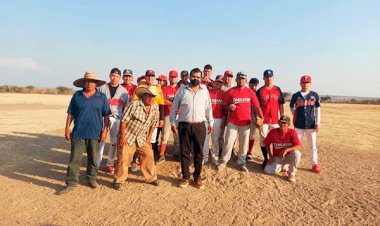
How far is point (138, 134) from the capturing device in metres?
5.48

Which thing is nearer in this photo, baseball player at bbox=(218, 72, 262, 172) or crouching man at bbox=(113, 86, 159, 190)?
crouching man at bbox=(113, 86, 159, 190)

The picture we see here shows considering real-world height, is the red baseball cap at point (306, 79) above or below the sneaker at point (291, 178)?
above

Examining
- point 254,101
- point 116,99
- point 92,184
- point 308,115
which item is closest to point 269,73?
point 254,101

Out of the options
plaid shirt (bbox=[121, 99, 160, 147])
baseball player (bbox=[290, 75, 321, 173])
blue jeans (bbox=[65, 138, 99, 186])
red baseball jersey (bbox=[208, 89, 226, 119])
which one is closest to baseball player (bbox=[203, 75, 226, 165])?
red baseball jersey (bbox=[208, 89, 226, 119])

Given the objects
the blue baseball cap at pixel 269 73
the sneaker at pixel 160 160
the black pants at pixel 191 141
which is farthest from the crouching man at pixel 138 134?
the blue baseball cap at pixel 269 73

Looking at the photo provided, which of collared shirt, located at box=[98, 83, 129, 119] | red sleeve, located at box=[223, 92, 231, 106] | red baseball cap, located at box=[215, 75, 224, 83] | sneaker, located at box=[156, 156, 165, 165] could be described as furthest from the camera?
red baseball cap, located at box=[215, 75, 224, 83]

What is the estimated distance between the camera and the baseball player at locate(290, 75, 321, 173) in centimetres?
663

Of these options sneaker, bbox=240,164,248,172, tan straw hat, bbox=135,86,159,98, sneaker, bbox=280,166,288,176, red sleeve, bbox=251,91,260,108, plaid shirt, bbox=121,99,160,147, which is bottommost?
sneaker, bbox=280,166,288,176

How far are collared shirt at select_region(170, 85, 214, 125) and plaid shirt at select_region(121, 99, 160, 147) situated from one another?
1.73 ft

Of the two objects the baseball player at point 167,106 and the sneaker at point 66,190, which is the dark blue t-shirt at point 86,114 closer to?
the sneaker at point 66,190

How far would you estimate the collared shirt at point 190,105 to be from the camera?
546cm

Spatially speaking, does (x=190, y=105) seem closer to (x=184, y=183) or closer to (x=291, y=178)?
(x=184, y=183)

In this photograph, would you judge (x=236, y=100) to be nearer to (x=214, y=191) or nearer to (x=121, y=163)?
(x=214, y=191)

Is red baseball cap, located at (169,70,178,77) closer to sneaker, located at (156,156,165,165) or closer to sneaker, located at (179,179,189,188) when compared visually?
sneaker, located at (156,156,165,165)
